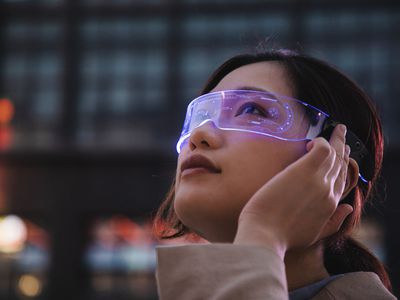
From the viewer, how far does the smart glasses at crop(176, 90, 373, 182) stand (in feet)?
5.04

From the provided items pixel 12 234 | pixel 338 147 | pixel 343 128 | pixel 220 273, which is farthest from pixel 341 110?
pixel 12 234

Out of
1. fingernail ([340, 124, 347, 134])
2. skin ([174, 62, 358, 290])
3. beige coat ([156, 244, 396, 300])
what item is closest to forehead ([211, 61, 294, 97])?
skin ([174, 62, 358, 290])

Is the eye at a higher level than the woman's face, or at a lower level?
higher

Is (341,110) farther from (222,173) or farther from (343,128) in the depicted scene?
(222,173)

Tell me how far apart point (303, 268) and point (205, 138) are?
391 mm

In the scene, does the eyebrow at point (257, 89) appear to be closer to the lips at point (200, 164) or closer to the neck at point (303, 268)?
the lips at point (200, 164)

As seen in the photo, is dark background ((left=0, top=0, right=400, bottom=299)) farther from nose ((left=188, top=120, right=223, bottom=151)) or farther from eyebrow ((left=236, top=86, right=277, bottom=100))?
nose ((left=188, top=120, right=223, bottom=151))

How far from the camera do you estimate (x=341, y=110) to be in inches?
66.9

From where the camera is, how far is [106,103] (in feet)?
75.4

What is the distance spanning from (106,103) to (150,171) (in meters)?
2.87

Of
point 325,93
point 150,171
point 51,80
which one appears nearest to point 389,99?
A: point 150,171

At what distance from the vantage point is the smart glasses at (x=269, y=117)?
5.04 feet

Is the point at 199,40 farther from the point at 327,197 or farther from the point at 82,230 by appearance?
the point at 327,197

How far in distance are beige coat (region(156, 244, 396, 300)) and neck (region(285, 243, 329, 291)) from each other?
40 centimetres
